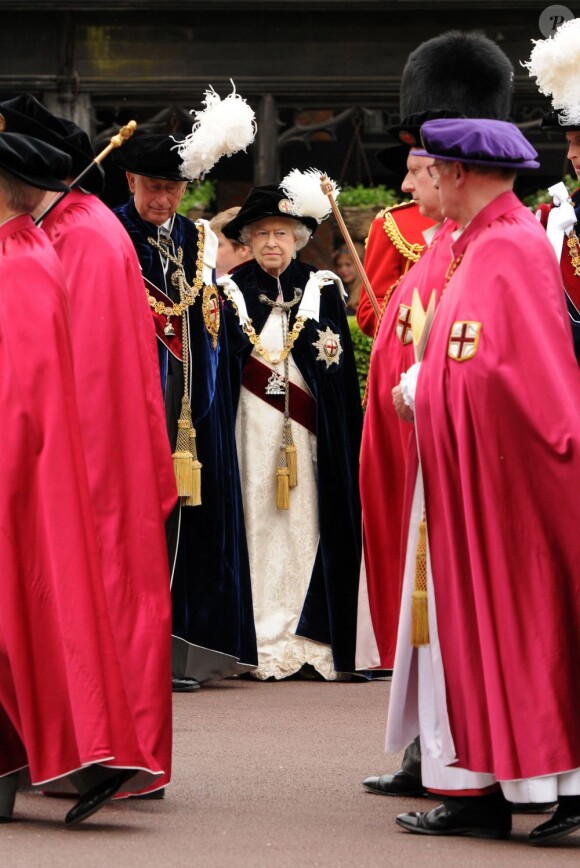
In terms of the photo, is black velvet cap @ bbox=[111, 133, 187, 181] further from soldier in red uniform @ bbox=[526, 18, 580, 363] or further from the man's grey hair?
the man's grey hair

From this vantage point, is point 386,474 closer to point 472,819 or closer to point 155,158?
point 472,819

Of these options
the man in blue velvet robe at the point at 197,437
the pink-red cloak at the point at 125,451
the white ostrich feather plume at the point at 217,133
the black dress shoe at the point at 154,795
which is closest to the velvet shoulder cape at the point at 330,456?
the man in blue velvet robe at the point at 197,437

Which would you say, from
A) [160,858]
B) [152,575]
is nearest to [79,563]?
[152,575]

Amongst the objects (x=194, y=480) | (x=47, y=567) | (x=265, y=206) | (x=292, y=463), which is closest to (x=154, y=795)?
(x=47, y=567)

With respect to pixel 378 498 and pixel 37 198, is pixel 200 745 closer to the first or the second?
pixel 378 498

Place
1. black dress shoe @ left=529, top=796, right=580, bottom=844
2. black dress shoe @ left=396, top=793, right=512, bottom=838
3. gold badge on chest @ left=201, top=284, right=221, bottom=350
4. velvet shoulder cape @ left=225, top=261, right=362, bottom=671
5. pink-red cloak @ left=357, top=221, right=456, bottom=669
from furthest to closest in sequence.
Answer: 1. velvet shoulder cape @ left=225, top=261, right=362, bottom=671
2. gold badge on chest @ left=201, top=284, right=221, bottom=350
3. pink-red cloak @ left=357, top=221, right=456, bottom=669
4. black dress shoe @ left=396, top=793, right=512, bottom=838
5. black dress shoe @ left=529, top=796, right=580, bottom=844

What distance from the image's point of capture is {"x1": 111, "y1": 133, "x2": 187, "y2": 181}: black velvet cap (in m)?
8.38

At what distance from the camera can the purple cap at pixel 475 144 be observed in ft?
18.0

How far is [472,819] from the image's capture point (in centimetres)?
546

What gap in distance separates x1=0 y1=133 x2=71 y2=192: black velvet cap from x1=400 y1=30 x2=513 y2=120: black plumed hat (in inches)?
57.8

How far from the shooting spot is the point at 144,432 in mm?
5789

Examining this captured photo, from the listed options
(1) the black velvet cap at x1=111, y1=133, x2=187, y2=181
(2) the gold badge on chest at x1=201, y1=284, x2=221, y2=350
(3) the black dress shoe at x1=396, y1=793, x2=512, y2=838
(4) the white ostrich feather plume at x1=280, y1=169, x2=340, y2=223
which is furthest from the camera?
(4) the white ostrich feather plume at x1=280, y1=169, x2=340, y2=223

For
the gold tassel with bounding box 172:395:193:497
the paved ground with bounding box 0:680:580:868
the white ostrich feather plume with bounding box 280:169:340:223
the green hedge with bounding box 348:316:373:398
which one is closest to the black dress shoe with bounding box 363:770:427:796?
the paved ground with bounding box 0:680:580:868

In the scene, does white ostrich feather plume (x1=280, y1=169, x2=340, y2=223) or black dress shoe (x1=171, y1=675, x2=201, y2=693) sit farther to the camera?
white ostrich feather plume (x1=280, y1=169, x2=340, y2=223)
